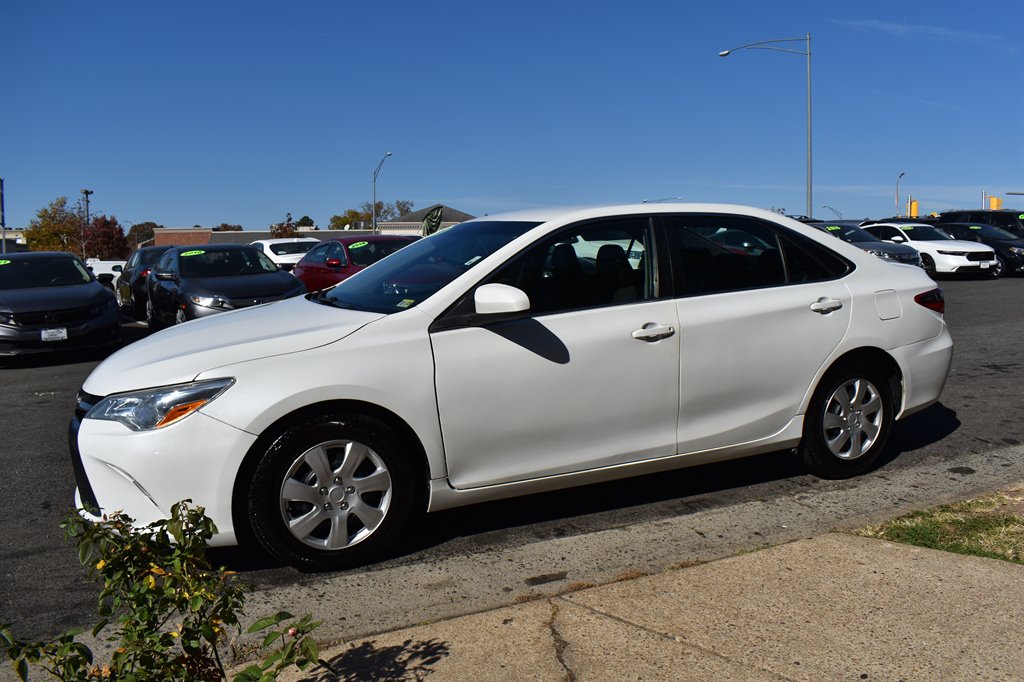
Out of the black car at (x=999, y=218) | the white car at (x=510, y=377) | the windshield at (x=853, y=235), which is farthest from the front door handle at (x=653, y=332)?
the black car at (x=999, y=218)

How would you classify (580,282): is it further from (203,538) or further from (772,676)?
(203,538)

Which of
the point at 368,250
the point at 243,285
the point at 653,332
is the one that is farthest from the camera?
the point at 368,250

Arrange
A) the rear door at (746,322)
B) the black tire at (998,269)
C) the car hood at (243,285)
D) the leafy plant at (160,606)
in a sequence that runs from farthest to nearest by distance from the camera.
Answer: the black tire at (998,269)
the car hood at (243,285)
the rear door at (746,322)
the leafy plant at (160,606)

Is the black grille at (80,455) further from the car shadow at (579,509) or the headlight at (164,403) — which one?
the car shadow at (579,509)

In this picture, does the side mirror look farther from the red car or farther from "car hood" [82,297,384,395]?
the red car

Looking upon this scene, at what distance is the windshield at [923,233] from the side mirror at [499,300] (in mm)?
22321

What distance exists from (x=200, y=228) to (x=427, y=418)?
99.6 metres

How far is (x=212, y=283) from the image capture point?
1347 centimetres

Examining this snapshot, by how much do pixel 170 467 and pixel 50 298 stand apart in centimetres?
956

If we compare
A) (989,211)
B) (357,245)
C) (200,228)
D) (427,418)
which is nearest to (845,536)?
(427,418)

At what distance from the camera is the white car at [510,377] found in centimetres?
411

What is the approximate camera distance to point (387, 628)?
3.71 meters

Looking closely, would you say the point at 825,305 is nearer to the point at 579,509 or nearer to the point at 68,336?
the point at 579,509

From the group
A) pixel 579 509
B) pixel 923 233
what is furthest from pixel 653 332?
pixel 923 233
